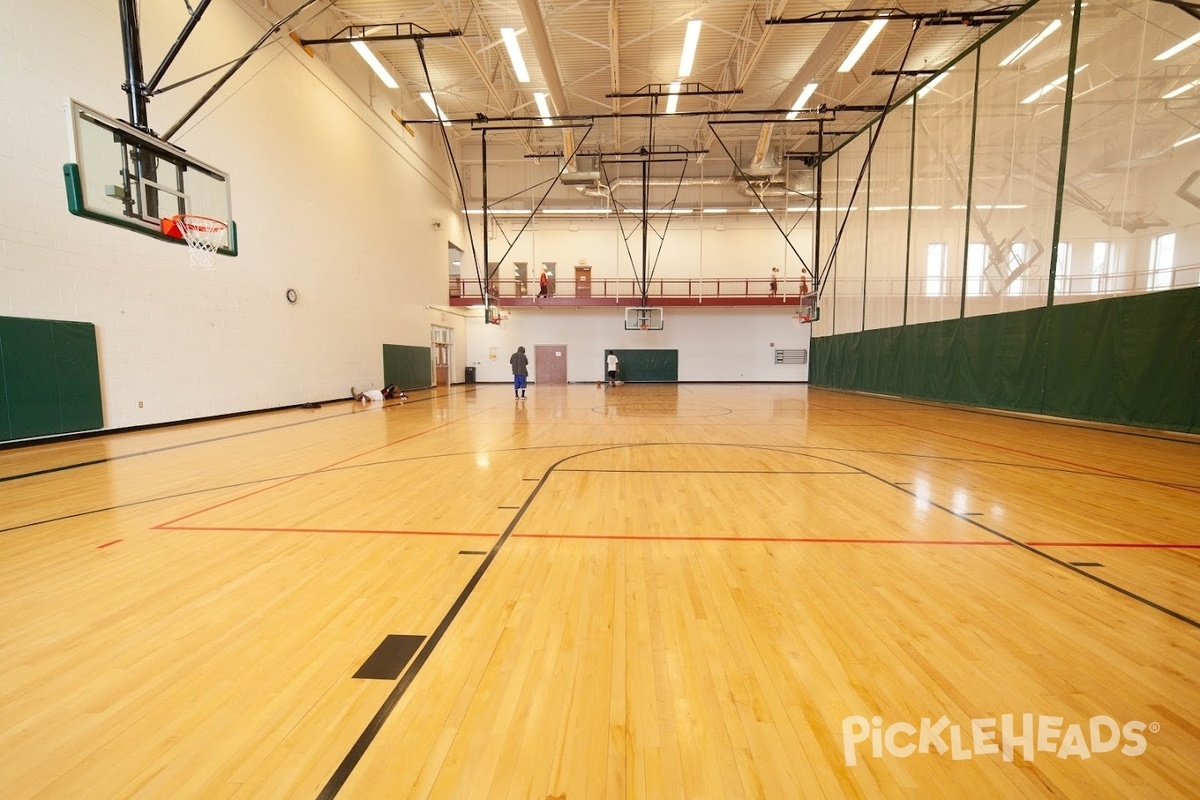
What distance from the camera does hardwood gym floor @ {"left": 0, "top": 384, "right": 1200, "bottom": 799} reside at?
5.03 feet

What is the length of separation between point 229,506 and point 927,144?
16.6 metres

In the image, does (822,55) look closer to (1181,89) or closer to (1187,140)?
(1181,89)

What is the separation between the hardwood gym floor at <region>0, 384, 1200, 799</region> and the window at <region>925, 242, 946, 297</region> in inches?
351

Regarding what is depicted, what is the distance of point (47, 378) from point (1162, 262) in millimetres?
16606

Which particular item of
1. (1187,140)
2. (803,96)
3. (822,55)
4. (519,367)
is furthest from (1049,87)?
(519,367)

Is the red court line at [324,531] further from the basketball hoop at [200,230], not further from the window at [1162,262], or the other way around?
the window at [1162,262]

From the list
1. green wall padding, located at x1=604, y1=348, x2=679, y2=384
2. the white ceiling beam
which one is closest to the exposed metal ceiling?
the white ceiling beam

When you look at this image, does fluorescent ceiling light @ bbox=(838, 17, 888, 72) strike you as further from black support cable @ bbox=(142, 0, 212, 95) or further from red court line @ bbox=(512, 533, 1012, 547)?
black support cable @ bbox=(142, 0, 212, 95)

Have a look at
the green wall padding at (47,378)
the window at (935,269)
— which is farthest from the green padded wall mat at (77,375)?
the window at (935,269)

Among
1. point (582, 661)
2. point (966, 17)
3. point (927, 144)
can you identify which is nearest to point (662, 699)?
point (582, 661)

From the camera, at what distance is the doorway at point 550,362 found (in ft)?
80.1

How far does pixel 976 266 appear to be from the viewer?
11555 millimetres

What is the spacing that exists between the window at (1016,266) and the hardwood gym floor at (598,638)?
6.82m

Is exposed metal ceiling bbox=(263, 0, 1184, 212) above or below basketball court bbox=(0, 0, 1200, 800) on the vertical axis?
above
